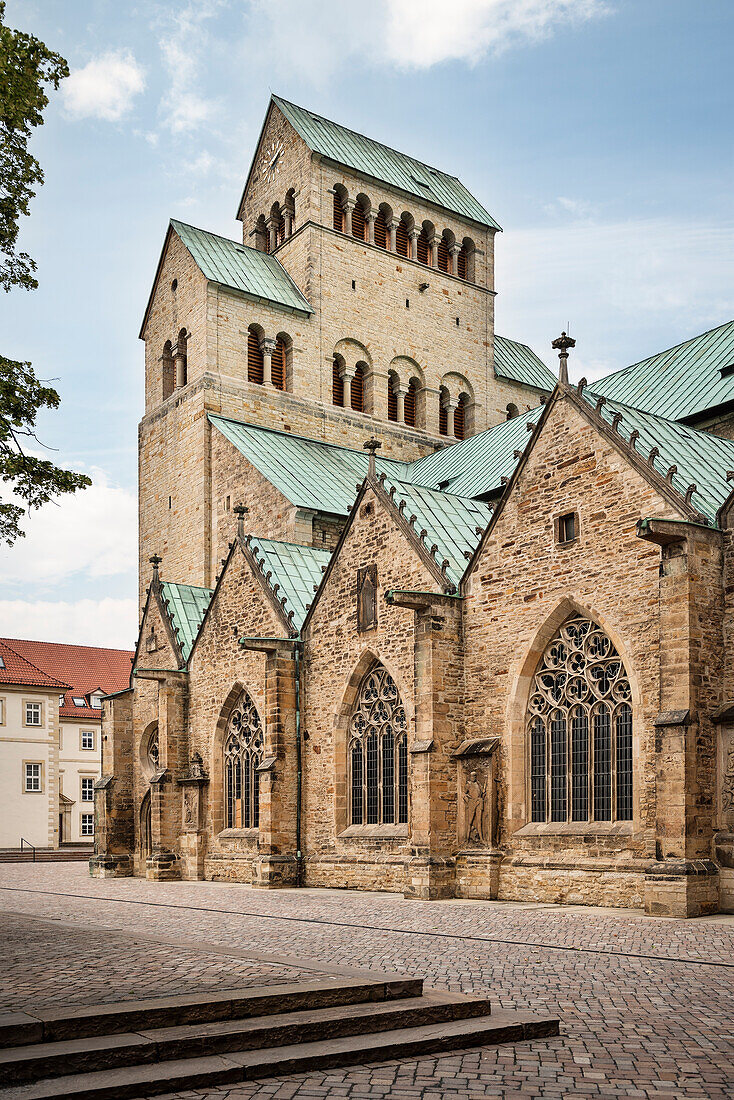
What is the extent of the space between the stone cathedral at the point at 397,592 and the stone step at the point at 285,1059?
30.5 ft

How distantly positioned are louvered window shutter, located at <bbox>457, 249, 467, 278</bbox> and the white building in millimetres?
28729

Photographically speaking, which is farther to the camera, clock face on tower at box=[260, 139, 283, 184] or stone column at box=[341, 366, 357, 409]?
clock face on tower at box=[260, 139, 283, 184]

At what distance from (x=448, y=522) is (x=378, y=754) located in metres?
5.63

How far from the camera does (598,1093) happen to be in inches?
268

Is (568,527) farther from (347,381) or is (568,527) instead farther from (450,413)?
(450,413)

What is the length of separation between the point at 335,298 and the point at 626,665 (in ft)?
94.0

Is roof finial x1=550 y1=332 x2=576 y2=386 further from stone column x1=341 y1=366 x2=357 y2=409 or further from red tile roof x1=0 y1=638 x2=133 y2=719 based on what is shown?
red tile roof x1=0 y1=638 x2=133 y2=719

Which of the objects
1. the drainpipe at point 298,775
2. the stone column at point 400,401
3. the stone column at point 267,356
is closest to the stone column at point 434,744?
the drainpipe at point 298,775

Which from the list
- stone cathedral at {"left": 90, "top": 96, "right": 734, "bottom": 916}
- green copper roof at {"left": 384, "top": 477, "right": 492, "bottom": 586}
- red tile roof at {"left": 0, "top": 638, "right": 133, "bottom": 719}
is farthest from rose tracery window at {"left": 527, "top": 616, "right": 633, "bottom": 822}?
red tile roof at {"left": 0, "top": 638, "right": 133, "bottom": 719}

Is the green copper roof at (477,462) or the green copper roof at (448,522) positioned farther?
the green copper roof at (477,462)

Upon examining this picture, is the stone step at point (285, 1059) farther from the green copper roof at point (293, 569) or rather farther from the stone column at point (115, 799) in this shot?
the stone column at point (115, 799)

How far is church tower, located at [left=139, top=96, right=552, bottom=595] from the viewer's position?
4141 cm

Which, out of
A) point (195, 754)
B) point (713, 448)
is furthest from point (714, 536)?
point (195, 754)

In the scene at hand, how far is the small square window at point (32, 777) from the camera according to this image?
5643 centimetres
